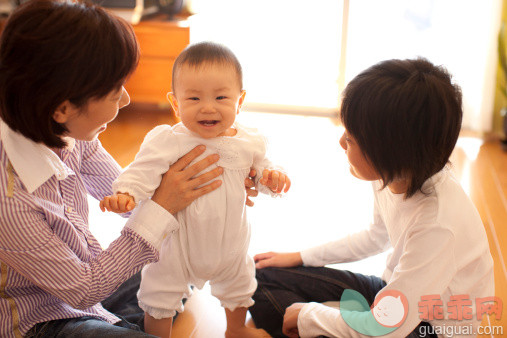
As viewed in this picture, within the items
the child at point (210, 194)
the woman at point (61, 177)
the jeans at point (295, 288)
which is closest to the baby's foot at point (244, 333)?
the jeans at point (295, 288)

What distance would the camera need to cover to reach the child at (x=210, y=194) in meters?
1.34

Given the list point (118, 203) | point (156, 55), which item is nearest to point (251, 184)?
point (118, 203)

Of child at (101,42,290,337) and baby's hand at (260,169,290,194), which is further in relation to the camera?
baby's hand at (260,169,290,194)

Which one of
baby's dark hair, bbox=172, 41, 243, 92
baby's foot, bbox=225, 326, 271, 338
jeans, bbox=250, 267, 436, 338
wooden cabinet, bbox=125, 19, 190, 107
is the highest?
baby's dark hair, bbox=172, 41, 243, 92

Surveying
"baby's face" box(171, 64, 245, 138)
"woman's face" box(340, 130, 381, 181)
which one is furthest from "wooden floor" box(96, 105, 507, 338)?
"woman's face" box(340, 130, 381, 181)

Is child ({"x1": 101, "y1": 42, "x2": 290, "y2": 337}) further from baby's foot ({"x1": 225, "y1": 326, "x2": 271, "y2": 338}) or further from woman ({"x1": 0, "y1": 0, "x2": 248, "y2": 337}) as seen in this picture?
baby's foot ({"x1": 225, "y1": 326, "x2": 271, "y2": 338})

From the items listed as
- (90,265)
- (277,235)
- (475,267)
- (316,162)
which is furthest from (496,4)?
(90,265)

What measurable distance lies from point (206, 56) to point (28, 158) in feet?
1.62

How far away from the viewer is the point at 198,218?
141 cm

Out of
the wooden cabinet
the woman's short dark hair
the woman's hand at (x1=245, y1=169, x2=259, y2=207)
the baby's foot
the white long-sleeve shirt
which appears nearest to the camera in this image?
the woman's short dark hair

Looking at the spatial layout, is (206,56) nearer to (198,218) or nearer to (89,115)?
(89,115)

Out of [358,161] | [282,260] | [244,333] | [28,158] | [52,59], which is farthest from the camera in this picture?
[282,260]

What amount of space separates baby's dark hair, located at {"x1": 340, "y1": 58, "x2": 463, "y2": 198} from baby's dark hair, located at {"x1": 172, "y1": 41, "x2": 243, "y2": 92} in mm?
313

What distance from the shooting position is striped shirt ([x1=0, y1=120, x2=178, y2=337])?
1215 millimetres
